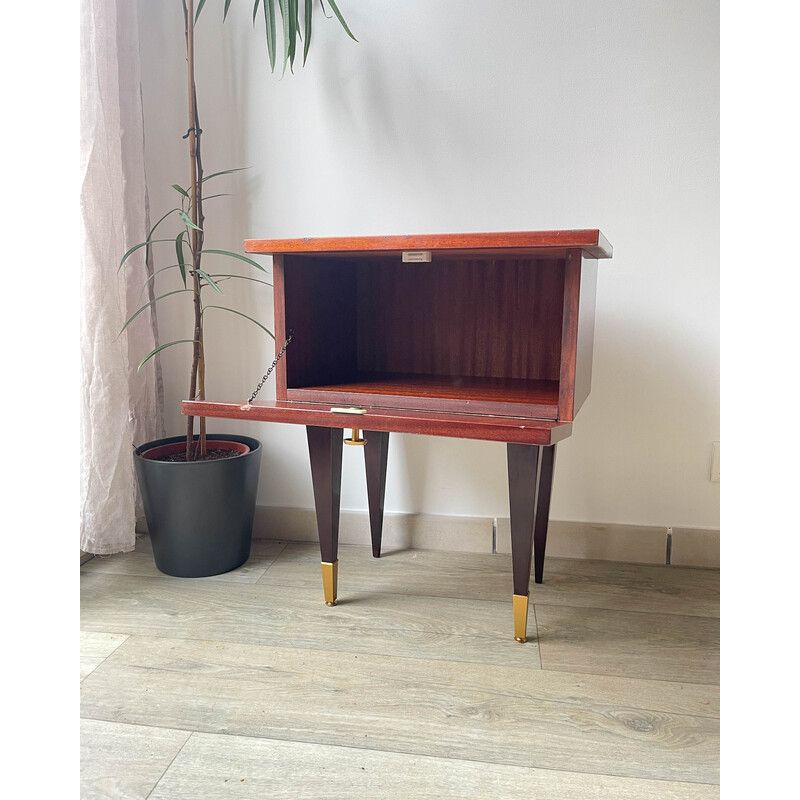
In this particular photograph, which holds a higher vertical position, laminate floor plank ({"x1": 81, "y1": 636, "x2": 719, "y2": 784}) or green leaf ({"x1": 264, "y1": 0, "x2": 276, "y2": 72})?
green leaf ({"x1": 264, "y1": 0, "x2": 276, "y2": 72})

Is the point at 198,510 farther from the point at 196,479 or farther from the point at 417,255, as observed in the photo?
the point at 417,255

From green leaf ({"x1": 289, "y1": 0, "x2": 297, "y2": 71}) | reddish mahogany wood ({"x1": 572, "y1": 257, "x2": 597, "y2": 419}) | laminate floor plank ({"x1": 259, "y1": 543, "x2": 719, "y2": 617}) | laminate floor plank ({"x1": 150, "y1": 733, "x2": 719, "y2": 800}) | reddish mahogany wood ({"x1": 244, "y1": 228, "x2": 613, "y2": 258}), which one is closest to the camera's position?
laminate floor plank ({"x1": 150, "y1": 733, "x2": 719, "y2": 800})

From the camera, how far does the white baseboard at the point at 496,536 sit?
153 cm

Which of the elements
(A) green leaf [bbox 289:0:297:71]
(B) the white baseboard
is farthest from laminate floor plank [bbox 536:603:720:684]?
(A) green leaf [bbox 289:0:297:71]

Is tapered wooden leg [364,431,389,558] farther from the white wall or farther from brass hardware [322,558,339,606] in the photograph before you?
brass hardware [322,558,339,606]

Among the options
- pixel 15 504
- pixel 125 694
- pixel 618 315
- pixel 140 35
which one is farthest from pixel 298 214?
pixel 15 504

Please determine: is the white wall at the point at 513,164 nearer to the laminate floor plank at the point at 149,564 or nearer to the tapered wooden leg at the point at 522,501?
the laminate floor plank at the point at 149,564

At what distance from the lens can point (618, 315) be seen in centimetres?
149

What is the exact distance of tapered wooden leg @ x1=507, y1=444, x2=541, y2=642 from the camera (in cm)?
110

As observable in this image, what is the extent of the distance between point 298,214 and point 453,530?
0.90 m

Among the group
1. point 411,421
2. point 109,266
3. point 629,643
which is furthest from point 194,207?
point 629,643

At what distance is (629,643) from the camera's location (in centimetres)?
119

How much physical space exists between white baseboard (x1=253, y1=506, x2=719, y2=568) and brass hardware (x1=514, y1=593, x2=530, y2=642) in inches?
16.7
